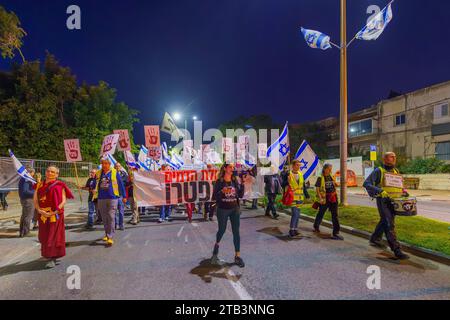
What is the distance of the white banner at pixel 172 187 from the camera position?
1056cm

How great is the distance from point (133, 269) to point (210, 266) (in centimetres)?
131

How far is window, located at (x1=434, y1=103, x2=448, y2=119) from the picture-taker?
2785cm

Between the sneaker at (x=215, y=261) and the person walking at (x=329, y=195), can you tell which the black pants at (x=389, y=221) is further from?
the sneaker at (x=215, y=261)

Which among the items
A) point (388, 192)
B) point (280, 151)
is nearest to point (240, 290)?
point (388, 192)

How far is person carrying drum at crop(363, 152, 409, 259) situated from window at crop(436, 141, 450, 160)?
91.0 ft

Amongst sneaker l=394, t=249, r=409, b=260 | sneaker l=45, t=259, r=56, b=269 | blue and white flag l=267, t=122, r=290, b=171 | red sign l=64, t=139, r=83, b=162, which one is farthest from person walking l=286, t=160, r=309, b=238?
red sign l=64, t=139, r=83, b=162

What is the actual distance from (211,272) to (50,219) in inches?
120

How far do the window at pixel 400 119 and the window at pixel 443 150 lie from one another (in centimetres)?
472

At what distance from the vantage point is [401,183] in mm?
5816

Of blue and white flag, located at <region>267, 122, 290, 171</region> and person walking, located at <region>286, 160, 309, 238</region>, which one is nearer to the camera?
person walking, located at <region>286, 160, 309, 238</region>

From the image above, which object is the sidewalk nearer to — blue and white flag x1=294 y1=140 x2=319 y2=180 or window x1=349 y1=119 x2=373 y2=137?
blue and white flag x1=294 y1=140 x2=319 y2=180

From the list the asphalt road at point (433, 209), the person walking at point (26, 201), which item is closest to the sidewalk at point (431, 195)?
the asphalt road at point (433, 209)

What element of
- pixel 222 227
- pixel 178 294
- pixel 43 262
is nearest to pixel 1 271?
pixel 43 262

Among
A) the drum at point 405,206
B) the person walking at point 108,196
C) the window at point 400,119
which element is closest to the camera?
the drum at point 405,206
